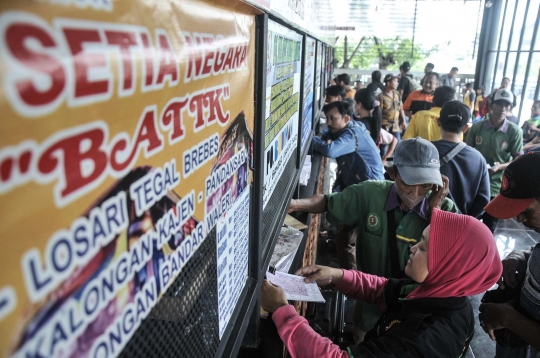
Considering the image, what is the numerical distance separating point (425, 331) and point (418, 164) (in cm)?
90

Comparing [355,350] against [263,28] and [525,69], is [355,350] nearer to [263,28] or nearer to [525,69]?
[263,28]

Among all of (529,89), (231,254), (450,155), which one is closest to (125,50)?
(231,254)

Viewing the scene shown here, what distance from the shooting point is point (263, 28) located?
1029 millimetres

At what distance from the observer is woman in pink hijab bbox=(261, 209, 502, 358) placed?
1.25 m

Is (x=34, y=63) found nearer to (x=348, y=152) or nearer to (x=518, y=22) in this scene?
(x=348, y=152)

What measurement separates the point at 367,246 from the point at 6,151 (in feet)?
6.48

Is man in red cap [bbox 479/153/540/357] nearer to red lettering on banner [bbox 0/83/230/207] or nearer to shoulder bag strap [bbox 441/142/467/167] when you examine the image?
shoulder bag strap [bbox 441/142/467/167]

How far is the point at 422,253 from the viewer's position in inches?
59.1

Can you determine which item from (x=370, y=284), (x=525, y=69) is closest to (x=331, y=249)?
(x=370, y=284)

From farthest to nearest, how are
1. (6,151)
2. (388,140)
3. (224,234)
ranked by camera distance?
(388,140) → (224,234) → (6,151)

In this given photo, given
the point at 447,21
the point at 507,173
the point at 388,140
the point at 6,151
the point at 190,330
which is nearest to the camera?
the point at 6,151

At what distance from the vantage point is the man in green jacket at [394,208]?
76.4 inches

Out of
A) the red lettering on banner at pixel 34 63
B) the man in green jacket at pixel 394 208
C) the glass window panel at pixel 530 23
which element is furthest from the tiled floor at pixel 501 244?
the glass window panel at pixel 530 23

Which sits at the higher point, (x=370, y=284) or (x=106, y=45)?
(x=106, y=45)
